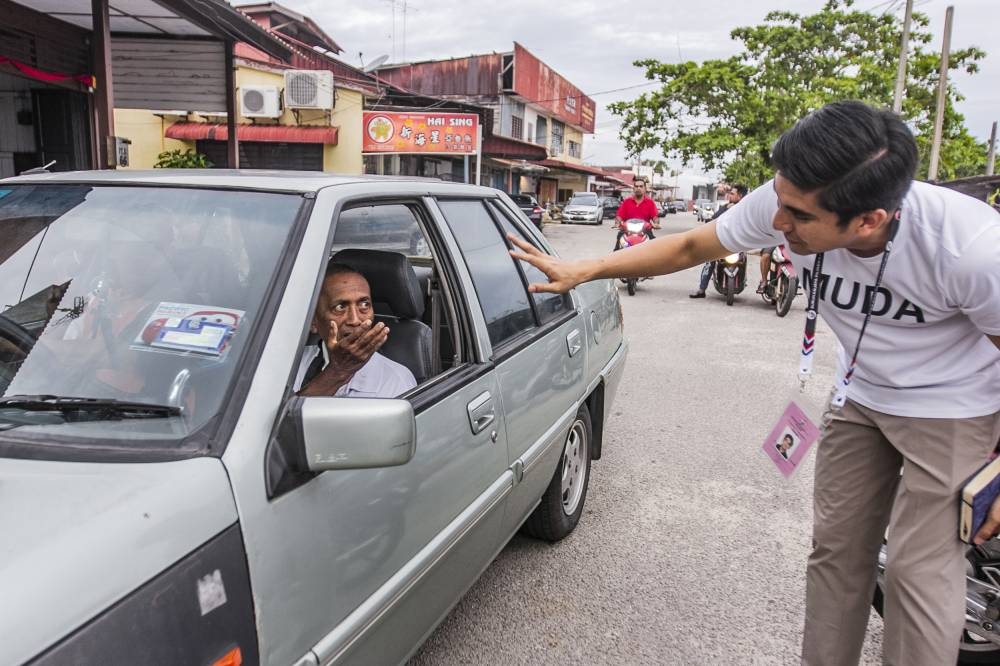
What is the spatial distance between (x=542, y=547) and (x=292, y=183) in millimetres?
2095

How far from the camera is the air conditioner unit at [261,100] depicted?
17750 millimetres

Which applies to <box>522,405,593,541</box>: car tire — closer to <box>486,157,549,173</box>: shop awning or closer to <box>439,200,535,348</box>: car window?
<box>439,200,535,348</box>: car window

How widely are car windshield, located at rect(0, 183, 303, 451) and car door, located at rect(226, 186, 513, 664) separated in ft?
0.40

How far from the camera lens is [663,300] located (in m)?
11.2

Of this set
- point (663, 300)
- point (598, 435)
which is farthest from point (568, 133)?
point (598, 435)

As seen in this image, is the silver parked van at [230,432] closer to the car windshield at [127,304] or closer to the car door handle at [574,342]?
the car windshield at [127,304]

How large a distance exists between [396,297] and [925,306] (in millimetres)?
1741

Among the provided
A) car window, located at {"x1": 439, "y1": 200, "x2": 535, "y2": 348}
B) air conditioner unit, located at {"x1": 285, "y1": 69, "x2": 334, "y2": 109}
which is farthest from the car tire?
air conditioner unit, located at {"x1": 285, "y1": 69, "x2": 334, "y2": 109}

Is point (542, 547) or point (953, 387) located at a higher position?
point (953, 387)

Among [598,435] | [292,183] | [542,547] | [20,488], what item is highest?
[292,183]

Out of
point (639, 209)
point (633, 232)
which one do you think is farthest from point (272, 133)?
point (633, 232)

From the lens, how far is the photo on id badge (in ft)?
7.46

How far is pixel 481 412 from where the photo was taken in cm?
231

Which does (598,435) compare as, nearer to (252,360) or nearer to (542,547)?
(542,547)
